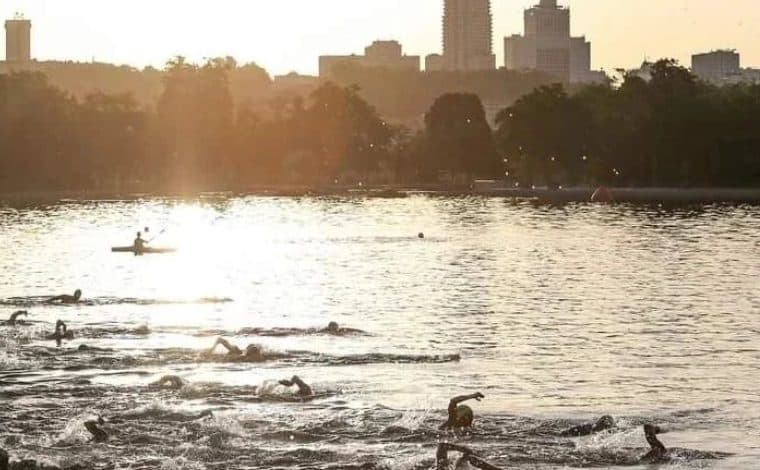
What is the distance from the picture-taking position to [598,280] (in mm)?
92000

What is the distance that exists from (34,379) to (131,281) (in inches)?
1750

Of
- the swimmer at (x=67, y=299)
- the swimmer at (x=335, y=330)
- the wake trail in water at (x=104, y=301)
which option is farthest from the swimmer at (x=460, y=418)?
the swimmer at (x=67, y=299)

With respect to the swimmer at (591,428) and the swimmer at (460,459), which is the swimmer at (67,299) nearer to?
the swimmer at (591,428)

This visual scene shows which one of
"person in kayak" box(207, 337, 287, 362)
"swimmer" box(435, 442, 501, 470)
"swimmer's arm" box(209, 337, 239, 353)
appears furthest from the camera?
"person in kayak" box(207, 337, 287, 362)

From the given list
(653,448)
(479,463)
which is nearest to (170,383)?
(653,448)

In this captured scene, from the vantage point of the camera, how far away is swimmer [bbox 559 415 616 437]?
38.6m

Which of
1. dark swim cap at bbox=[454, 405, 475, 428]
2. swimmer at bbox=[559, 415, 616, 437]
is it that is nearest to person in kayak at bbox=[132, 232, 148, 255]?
dark swim cap at bbox=[454, 405, 475, 428]

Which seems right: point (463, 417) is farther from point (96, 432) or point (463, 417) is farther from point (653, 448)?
point (96, 432)

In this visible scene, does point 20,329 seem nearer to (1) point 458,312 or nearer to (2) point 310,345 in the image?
(2) point 310,345

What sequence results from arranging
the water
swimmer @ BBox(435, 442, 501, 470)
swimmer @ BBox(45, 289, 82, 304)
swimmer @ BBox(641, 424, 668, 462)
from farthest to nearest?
swimmer @ BBox(45, 289, 82, 304) < the water < swimmer @ BBox(641, 424, 668, 462) < swimmer @ BBox(435, 442, 501, 470)

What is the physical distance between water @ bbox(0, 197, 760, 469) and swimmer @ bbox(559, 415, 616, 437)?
0.56 m

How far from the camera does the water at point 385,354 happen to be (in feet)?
124

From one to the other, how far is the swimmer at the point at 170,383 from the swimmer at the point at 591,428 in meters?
11.2

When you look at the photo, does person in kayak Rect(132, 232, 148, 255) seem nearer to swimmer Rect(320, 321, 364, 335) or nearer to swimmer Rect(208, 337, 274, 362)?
swimmer Rect(320, 321, 364, 335)
